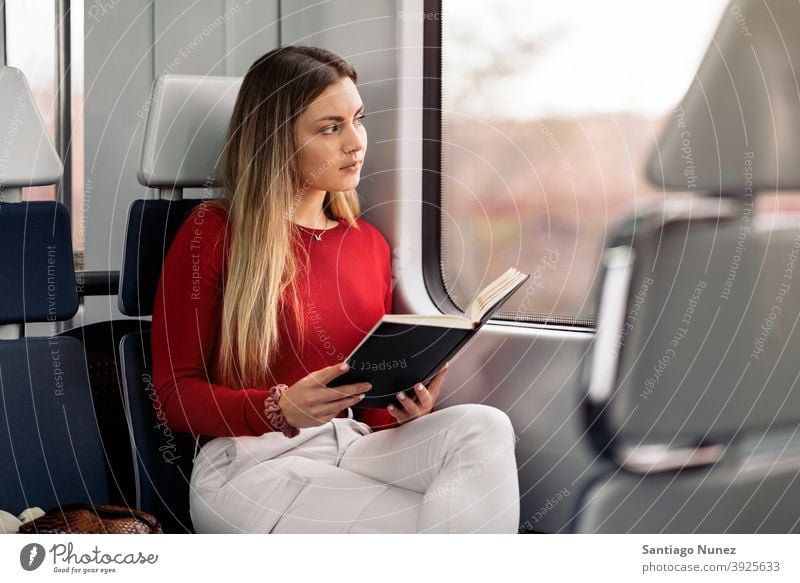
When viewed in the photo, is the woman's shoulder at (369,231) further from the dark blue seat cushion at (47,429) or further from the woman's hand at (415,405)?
the dark blue seat cushion at (47,429)

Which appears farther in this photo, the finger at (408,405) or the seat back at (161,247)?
the seat back at (161,247)

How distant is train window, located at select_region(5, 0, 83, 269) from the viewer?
194 centimetres

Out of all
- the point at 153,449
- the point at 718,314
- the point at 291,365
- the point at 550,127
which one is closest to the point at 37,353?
the point at 153,449

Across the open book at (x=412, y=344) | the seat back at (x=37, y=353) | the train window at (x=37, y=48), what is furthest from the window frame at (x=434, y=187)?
the train window at (x=37, y=48)

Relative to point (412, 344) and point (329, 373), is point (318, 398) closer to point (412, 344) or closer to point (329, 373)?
point (329, 373)

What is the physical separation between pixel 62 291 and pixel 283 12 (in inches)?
34.5

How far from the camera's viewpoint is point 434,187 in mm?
1871

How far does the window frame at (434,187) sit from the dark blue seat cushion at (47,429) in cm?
73

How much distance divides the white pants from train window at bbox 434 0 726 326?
1.27ft

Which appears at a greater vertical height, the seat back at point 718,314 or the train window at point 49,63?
the train window at point 49,63

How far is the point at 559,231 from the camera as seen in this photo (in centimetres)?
170

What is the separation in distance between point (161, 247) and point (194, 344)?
24 cm

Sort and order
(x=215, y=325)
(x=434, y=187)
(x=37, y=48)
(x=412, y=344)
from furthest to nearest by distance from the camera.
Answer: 1. (x=37, y=48)
2. (x=434, y=187)
3. (x=215, y=325)
4. (x=412, y=344)

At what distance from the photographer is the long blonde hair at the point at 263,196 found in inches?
59.1
